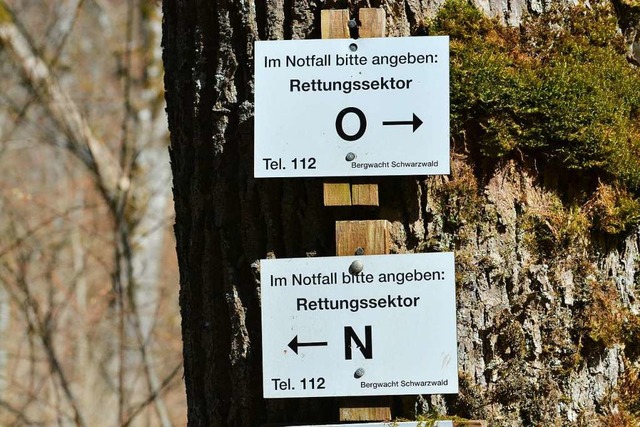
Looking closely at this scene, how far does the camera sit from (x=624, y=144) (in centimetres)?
150

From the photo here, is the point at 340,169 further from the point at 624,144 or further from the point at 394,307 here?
the point at 624,144

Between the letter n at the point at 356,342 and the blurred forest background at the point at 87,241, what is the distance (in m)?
2.05

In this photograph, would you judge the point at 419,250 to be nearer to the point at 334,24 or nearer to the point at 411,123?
the point at 411,123

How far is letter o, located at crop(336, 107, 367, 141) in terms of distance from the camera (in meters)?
1.43

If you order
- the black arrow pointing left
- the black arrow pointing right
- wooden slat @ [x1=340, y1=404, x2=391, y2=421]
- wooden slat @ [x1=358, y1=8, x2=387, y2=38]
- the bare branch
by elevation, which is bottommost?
wooden slat @ [x1=340, y1=404, x2=391, y2=421]

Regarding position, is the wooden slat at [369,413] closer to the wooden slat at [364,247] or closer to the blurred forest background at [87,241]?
the wooden slat at [364,247]

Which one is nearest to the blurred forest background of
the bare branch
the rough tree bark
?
the bare branch

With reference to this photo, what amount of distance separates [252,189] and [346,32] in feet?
1.17

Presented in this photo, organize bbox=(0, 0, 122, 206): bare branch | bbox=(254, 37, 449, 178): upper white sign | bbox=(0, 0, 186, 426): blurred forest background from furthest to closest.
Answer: bbox=(0, 0, 122, 206): bare branch
bbox=(0, 0, 186, 426): blurred forest background
bbox=(254, 37, 449, 178): upper white sign

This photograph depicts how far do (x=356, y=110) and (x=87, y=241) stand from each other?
5.42 m

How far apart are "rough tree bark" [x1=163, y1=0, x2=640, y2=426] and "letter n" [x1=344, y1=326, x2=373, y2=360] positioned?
0.13m

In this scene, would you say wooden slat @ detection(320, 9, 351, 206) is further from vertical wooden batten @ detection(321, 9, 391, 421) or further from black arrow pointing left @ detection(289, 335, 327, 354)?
black arrow pointing left @ detection(289, 335, 327, 354)

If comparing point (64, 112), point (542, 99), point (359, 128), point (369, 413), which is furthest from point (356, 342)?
point (64, 112)

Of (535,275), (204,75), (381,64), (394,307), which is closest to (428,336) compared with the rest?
(394,307)
